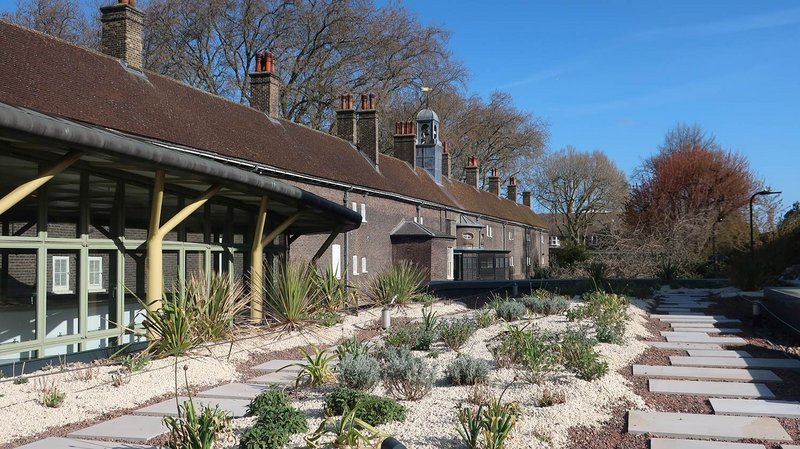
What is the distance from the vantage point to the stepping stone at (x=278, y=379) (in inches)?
370

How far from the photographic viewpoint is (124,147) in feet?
31.3

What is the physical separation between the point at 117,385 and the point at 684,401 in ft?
20.6

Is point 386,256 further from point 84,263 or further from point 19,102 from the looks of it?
point 84,263

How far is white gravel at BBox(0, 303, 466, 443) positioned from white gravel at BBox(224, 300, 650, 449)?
175 cm

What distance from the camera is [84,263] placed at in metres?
10.8

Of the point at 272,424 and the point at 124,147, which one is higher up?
the point at 124,147

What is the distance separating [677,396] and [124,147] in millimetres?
7159

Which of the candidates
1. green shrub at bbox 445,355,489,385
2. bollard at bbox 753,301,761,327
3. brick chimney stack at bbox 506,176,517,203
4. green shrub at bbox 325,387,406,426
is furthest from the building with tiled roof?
brick chimney stack at bbox 506,176,517,203

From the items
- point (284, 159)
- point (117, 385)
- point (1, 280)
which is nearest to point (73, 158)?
point (1, 280)

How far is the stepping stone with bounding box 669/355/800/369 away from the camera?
10.6 m

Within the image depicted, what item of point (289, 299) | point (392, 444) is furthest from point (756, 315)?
point (392, 444)

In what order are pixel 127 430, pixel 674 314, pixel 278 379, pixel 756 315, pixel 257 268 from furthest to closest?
1. pixel 674 314
2. pixel 756 315
3. pixel 257 268
4. pixel 278 379
5. pixel 127 430

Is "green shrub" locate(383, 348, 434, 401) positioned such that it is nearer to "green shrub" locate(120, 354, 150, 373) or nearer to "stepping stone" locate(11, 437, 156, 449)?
"stepping stone" locate(11, 437, 156, 449)

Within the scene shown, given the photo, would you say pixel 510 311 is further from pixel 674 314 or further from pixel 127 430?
pixel 127 430
